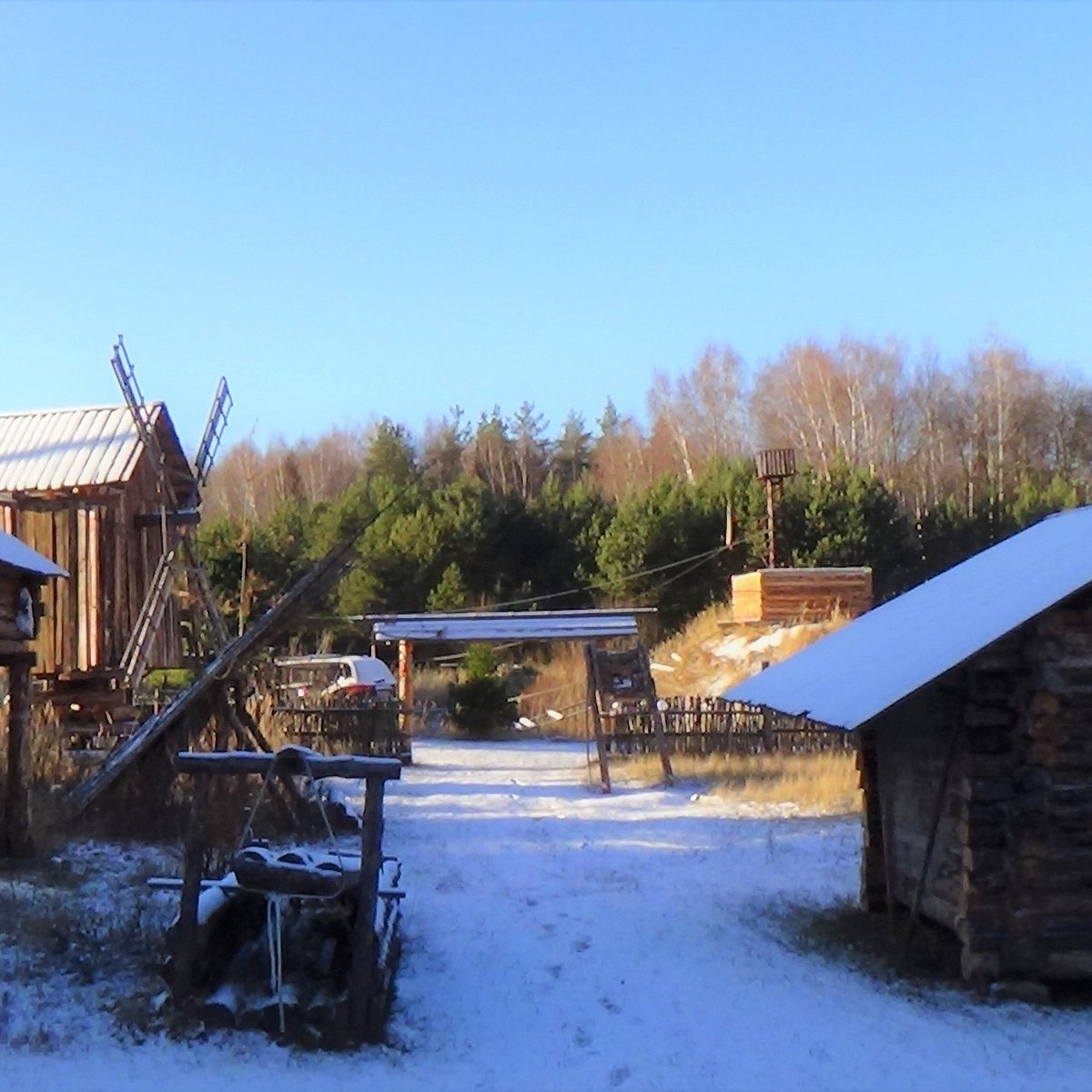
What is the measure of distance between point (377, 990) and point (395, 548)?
31.9 m

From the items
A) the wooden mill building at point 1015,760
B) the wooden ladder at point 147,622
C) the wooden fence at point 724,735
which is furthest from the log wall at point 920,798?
the wooden ladder at point 147,622

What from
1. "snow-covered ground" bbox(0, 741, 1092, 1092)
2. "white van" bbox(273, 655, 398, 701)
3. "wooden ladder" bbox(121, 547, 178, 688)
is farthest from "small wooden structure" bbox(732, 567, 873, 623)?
"snow-covered ground" bbox(0, 741, 1092, 1092)

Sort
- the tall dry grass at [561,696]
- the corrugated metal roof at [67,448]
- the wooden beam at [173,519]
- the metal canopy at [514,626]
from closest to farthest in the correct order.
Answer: the corrugated metal roof at [67,448]
the wooden beam at [173,519]
the metal canopy at [514,626]
the tall dry grass at [561,696]

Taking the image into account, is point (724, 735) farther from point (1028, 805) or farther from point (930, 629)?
point (1028, 805)

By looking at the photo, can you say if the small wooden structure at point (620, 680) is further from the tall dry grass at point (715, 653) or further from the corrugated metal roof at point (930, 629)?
the corrugated metal roof at point (930, 629)

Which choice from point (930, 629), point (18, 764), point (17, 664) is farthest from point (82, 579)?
point (930, 629)

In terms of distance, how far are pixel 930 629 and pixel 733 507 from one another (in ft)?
97.7

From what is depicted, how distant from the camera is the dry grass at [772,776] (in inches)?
661

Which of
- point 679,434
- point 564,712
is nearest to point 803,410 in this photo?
point 679,434

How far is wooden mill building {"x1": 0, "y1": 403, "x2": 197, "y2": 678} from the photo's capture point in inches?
795

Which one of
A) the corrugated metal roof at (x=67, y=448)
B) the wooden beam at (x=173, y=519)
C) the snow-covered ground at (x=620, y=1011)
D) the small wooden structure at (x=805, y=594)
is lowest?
the snow-covered ground at (x=620, y=1011)

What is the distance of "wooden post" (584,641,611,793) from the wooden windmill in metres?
5.39

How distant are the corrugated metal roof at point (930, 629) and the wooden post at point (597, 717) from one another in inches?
278

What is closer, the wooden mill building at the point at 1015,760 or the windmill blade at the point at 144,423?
the wooden mill building at the point at 1015,760
